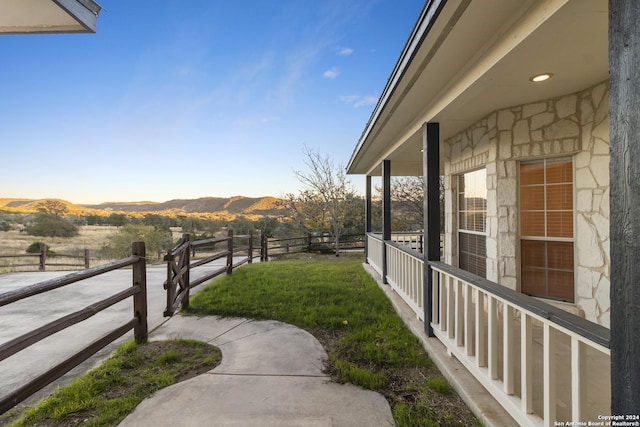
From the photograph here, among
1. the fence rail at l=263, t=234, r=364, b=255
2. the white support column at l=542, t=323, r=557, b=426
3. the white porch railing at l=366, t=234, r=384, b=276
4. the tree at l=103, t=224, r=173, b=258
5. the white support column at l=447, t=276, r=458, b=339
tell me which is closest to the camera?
the white support column at l=542, t=323, r=557, b=426

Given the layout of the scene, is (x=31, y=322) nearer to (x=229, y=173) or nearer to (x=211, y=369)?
(x=211, y=369)

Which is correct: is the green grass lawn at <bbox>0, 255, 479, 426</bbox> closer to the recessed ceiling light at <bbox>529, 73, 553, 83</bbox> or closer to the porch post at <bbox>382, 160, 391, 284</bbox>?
the porch post at <bbox>382, 160, 391, 284</bbox>

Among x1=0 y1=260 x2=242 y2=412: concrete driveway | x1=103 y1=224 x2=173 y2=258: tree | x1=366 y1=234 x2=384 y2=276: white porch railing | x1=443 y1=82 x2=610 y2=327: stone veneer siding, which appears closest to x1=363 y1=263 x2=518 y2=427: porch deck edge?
x1=443 y1=82 x2=610 y2=327: stone veneer siding

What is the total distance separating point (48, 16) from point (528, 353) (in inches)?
181

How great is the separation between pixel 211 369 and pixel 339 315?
1.93 metres

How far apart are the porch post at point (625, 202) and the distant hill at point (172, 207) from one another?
2146cm

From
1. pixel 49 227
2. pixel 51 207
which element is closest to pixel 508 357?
pixel 49 227

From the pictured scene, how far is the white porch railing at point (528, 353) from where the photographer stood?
4.57ft

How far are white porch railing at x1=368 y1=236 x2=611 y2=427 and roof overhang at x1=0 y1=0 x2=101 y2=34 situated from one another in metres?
4.11

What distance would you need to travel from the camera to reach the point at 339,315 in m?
4.18

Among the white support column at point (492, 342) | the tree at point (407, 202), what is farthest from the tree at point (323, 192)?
the white support column at point (492, 342)

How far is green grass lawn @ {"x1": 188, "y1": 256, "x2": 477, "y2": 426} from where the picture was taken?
2238 millimetres

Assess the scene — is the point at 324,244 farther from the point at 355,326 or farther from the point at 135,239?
the point at 135,239

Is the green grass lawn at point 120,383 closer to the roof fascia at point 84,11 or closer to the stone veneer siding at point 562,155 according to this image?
the roof fascia at point 84,11
